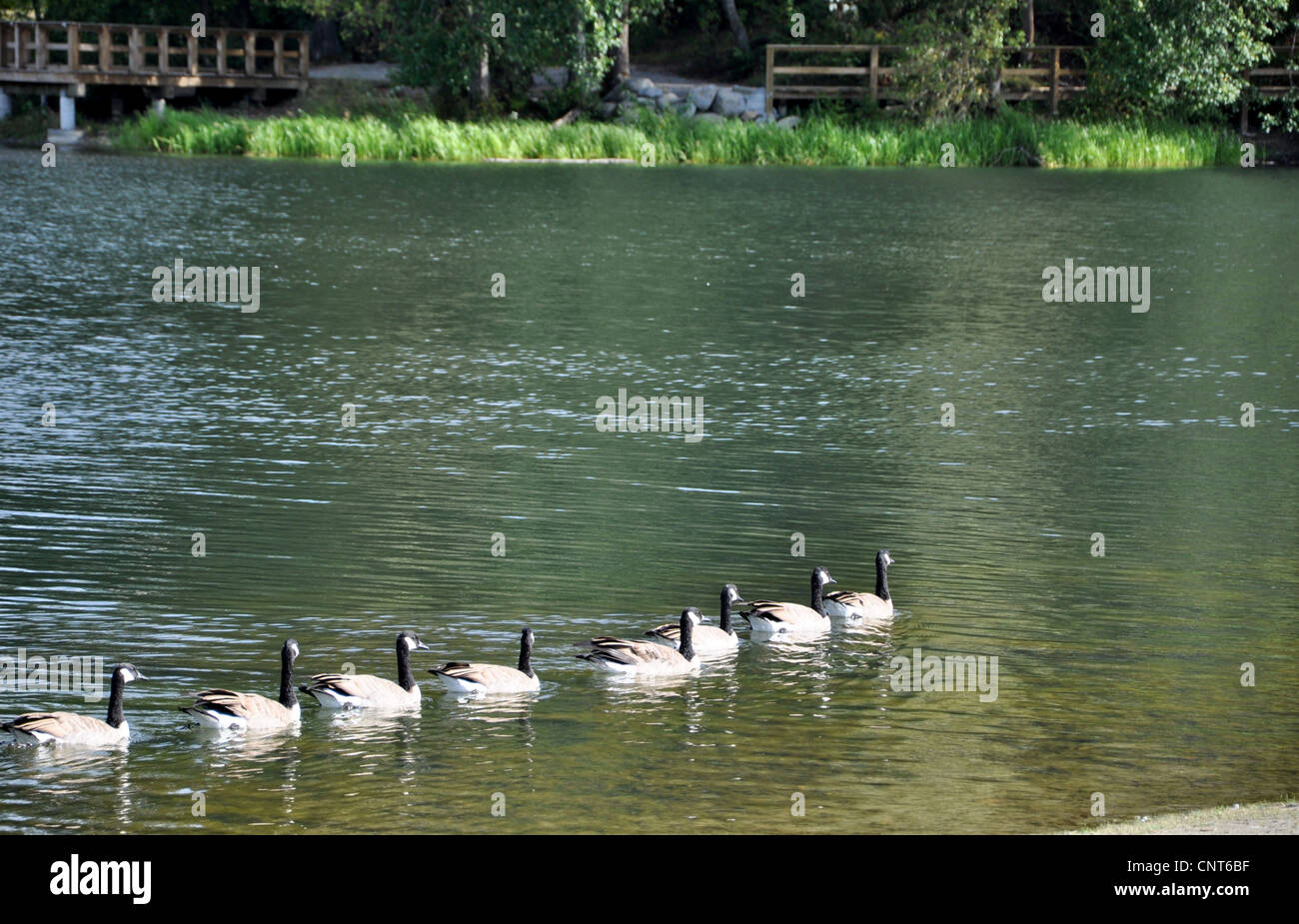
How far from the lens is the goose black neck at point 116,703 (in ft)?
35.3

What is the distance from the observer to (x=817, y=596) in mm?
13750

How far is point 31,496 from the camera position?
17.2 metres

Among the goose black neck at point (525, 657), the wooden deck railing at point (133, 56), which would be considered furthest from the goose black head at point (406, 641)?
the wooden deck railing at point (133, 56)

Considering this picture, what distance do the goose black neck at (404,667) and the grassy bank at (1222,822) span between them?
4.58 meters

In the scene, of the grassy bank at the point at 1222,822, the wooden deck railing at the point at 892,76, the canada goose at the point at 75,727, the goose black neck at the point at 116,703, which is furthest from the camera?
the wooden deck railing at the point at 892,76

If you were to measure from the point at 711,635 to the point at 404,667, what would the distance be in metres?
2.56

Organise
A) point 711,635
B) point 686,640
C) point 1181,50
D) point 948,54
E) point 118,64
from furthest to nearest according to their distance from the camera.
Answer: point 118,64 < point 948,54 < point 1181,50 < point 711,635 < point 686,640

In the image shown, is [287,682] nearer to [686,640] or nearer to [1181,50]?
[686,640]

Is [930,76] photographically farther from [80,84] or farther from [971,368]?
[971,368]

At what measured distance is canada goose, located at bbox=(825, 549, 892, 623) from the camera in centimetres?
1371

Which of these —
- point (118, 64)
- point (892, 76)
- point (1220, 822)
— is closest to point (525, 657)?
point (1220, 822)

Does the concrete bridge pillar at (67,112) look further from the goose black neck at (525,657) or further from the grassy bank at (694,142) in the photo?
the goose black neck at (525,657)

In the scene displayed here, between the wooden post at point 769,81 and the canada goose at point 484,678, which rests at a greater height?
the wooden post at point 769,81
